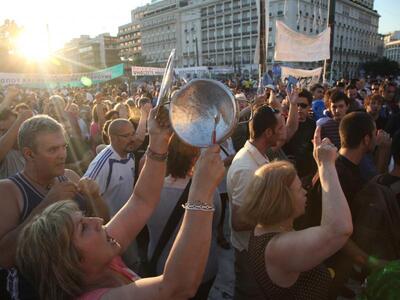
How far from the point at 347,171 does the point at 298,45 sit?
699cm

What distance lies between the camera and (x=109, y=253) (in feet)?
4.86

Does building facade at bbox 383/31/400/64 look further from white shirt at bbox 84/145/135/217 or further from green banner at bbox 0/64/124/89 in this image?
white shirt at bbox 84/145/135/217

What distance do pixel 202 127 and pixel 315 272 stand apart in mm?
1038

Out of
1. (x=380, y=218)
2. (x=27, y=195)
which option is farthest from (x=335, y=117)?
(x=27, y=195)

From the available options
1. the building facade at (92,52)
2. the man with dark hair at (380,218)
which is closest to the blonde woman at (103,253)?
the man with dark hair at (380,218)

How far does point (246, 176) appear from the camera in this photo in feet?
8.73

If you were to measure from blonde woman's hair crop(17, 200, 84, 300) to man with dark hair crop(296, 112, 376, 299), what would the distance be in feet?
6.28

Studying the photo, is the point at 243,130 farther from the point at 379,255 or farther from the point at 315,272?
the point at 315,272

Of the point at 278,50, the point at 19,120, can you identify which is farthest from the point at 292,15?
the point at 19,120

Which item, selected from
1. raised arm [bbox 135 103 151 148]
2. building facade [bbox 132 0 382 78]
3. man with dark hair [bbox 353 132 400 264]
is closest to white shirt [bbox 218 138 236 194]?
raised arm [bbox 135 103 151 148]

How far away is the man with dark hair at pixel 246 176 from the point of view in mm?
2485

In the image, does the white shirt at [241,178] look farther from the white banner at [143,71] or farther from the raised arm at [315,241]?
the white banner at [143,71]

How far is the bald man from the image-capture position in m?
3.26

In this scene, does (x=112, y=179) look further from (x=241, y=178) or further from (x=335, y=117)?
(x=335, y=117)
